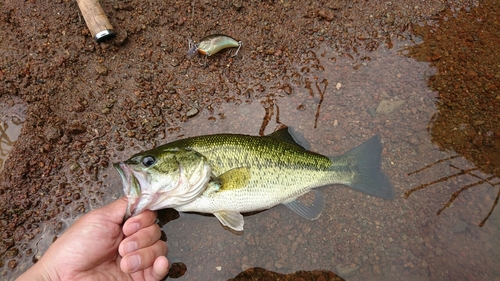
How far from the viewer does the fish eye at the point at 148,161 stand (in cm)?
265

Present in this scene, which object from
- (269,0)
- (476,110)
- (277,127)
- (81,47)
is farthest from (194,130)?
(476,110)

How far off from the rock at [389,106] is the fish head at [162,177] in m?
2.13

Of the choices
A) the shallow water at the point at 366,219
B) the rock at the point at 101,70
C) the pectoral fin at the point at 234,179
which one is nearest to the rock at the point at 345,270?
the shallow water at the point at 366,219

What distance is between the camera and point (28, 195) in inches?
126

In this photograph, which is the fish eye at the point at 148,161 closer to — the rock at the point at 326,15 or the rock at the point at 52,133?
the rock at the point at 52,133

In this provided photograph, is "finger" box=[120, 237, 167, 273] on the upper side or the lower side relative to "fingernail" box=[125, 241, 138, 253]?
lower

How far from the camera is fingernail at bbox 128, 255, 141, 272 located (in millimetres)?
2453

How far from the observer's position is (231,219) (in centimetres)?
297

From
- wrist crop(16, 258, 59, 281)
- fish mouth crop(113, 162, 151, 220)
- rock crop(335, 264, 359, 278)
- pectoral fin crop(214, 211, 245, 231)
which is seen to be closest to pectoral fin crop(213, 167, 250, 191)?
pectoral fin crop(214, 211, 245, 231)

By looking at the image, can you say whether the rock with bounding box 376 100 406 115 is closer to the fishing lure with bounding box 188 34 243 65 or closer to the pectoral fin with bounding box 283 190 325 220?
the pectoral fin with bounding box 283 190 325 220

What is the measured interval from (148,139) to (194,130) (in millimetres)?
510

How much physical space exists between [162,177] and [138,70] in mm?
1705

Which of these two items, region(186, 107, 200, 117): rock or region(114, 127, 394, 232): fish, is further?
region(186, 107, 200, 117): rock

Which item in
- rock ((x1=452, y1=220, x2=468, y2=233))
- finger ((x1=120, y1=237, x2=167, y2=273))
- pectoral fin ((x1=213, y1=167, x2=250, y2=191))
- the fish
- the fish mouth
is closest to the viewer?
finger ((x1=120, y1=237, x2=167, y2=273))
